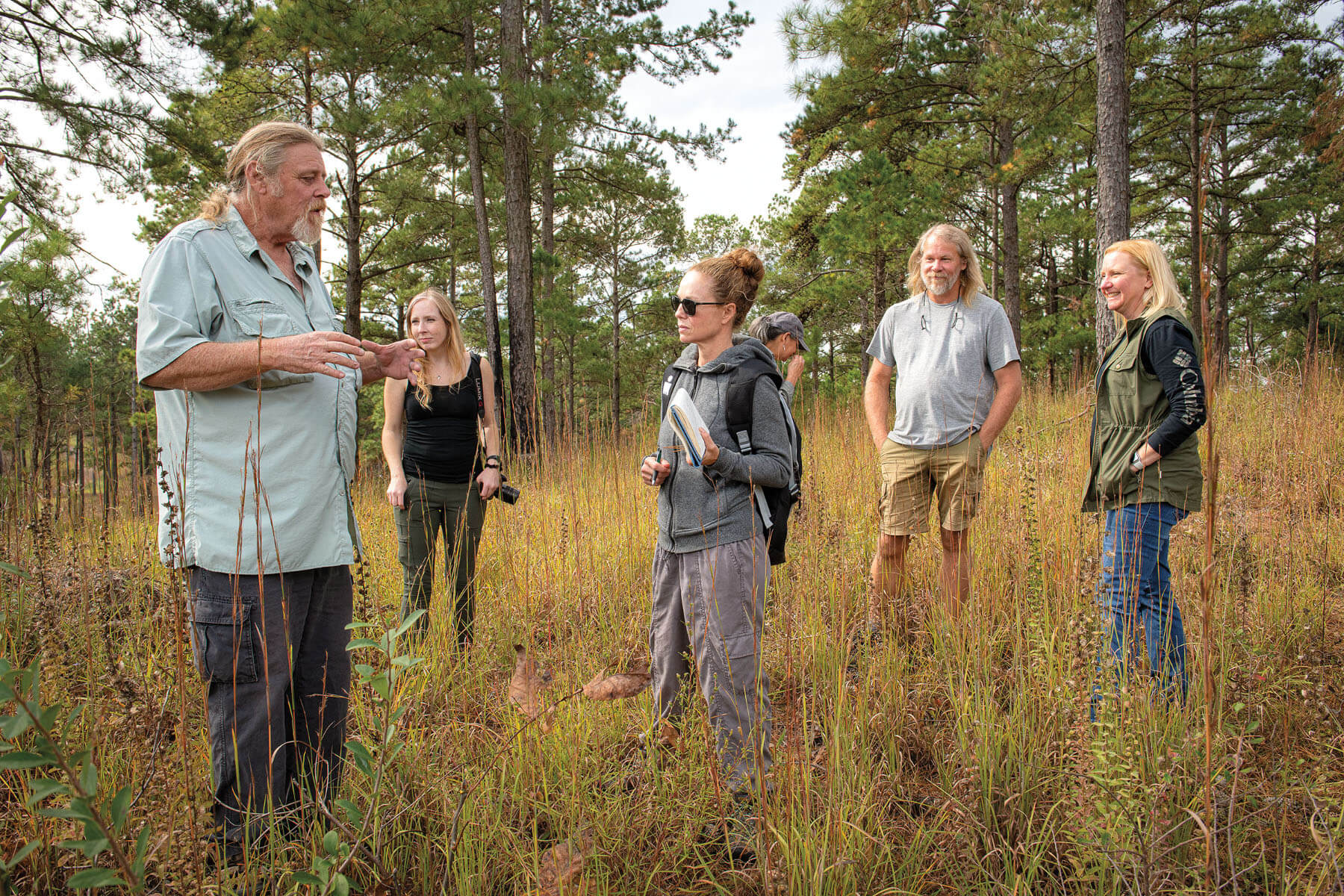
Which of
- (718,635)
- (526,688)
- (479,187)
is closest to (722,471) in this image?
(718,635)

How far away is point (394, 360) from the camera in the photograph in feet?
6.49

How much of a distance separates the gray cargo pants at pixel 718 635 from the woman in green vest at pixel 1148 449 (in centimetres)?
110

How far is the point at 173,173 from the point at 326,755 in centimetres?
→ 804

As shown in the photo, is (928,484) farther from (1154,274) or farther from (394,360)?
(394,360)

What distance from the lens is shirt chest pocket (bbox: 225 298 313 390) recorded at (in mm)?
1628

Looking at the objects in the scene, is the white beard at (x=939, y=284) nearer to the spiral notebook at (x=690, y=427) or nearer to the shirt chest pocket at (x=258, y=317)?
the spiral notebook at (x=690, y=427)

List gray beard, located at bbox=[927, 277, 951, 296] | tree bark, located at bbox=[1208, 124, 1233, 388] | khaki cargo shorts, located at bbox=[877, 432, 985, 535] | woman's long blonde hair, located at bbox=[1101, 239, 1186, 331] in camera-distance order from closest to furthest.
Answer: woman's long blonde hair, located at bbox=[1101, 239, 1186, 331]
khaki cargo shorts, located at bbox=[877, 432, 985, 535]
gray beard, located at bbox=[927, 277, 951, 296]
tree bark, located at bbox=[1208, 124, 1233, 388]

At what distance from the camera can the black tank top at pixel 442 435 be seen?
3.20 metres

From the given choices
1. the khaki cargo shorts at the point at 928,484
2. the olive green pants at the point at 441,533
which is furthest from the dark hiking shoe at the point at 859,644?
the olive green pants at the point at 441,533

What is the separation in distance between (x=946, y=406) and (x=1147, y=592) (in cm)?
105

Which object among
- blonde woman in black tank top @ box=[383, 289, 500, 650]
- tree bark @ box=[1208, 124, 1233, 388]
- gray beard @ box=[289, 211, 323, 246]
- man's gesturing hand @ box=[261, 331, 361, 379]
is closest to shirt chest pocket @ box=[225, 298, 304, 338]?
man's gesturing hand @ box=[261, 331, 361, 379]

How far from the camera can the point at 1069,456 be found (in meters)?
5.21

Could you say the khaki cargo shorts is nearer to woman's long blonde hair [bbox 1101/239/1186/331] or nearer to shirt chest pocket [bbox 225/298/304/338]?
woman's long blonde hair [bbox 1101/239/1186/331]

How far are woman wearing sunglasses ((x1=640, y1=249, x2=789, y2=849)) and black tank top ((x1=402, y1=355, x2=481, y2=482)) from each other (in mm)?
1381
